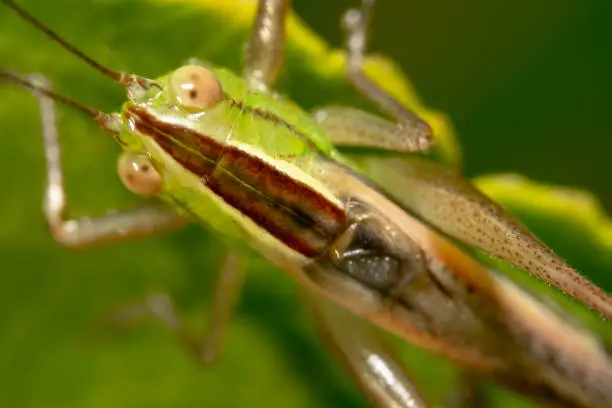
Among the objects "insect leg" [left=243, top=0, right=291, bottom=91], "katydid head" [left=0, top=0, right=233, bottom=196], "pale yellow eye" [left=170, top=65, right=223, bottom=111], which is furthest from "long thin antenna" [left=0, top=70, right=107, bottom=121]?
"insect leg" [left=243, top=0, right=291, bottom=91]

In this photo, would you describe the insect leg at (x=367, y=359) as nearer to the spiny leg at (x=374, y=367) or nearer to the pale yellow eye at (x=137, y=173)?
the spiny leg at (x=374, y=367)

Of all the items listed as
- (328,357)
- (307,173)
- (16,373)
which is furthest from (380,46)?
(16,373)

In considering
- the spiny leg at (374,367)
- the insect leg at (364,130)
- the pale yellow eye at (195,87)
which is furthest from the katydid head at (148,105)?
the spiny leg at (374,367)

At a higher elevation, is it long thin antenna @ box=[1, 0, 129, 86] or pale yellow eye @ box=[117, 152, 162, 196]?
long thin antenna @ box=[1, 0, 129, 86]

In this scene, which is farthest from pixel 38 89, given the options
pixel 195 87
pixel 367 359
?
pixel 367 359

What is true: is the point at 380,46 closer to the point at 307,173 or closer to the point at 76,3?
the point at 307,173

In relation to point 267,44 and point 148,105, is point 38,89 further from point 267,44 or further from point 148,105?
point 267,44

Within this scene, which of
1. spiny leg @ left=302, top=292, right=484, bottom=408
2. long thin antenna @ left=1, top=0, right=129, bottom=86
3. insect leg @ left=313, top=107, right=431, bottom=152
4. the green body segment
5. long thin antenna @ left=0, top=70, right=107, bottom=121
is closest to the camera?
long thin antenna @ left=1, top=0, right=129, bottom=86

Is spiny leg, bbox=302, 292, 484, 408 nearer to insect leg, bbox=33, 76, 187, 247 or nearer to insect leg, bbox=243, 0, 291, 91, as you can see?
insect leg, bbox=33, 76, 187, 247
